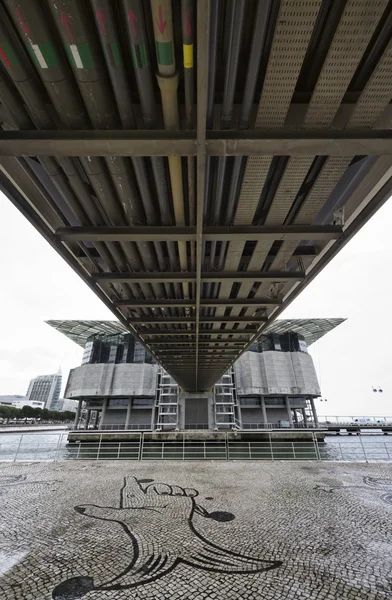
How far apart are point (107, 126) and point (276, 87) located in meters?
1.90

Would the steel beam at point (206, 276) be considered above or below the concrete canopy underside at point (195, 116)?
above

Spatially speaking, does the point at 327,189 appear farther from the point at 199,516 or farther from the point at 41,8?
the point at 199,516

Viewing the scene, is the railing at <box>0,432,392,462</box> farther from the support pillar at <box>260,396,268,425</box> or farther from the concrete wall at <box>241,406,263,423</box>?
the concrete wall at <box>241,406,263,423</box>

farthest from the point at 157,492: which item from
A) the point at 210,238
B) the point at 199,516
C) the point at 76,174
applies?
the point at 76,174

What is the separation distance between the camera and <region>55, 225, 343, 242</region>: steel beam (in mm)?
5004

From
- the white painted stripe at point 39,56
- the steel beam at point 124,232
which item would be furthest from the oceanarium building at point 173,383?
the white painted stripe at point 39,56

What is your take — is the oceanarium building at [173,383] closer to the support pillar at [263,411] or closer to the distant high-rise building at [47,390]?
the support pillar at [263,411]

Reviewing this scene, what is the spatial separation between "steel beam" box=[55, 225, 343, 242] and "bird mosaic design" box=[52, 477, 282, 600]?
499 centimetres

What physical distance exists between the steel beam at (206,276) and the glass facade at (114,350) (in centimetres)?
4910

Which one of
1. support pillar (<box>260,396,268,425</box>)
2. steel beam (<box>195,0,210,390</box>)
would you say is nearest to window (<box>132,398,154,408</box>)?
support pillar (<box>260,396,268,425</box>)

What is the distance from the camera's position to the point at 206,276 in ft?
22.5

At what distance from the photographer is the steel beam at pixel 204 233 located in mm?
5004

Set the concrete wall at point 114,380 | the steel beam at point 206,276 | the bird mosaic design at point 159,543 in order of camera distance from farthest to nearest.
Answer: the concrete wall at point 114,380, the steel beam at point 206,276, the bird mosaic design at point 159,543

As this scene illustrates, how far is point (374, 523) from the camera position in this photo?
5.42 meters
